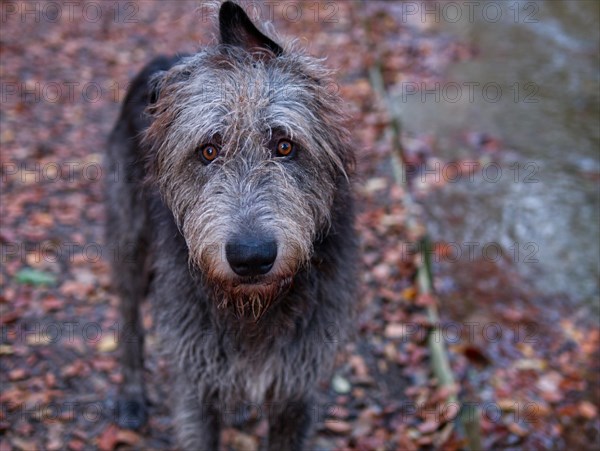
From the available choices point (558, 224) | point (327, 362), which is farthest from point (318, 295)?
point (558, 224)

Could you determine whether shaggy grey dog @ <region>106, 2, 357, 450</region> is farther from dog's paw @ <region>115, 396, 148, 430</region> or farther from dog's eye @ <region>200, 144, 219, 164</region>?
dog's paw @ <region>115, 396, 148, 430</region>

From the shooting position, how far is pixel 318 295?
3.24 metres

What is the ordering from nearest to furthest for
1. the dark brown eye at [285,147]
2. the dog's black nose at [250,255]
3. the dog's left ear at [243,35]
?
1. the dog's black nose at [250,255]
2. the dark brown eye at [285,147]
3. the dog's left ear at [243,35]

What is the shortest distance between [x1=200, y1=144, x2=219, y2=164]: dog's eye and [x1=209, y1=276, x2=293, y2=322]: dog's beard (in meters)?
0.56

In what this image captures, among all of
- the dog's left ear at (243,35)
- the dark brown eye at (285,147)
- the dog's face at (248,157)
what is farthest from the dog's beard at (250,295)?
the dog's left ear at (243,35)

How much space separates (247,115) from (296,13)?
9686mm

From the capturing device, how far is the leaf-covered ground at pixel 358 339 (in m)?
4.22

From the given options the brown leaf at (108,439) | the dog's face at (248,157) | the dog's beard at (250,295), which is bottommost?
the brown leaf at (108,439)

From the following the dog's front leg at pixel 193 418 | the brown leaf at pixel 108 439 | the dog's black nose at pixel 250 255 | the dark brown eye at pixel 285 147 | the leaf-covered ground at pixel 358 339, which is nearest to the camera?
the dog's black nose at pixel 250 255

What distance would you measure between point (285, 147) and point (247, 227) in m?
0.49

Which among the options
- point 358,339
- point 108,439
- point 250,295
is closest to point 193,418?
point 108,439

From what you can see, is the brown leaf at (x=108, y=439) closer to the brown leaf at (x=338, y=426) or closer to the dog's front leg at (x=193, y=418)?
the dog's front leg at (x=193, y=418)

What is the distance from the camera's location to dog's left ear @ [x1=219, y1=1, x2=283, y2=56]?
9.83 ft

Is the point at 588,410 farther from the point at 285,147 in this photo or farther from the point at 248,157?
the point at 248,157
